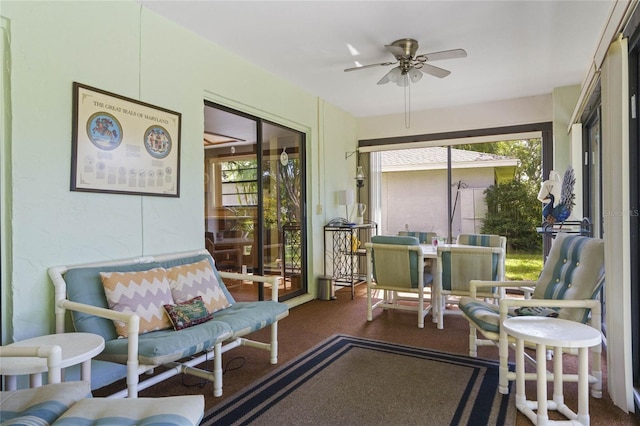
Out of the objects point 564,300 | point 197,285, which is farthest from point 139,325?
point 564,300

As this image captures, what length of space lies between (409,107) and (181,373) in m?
4.70

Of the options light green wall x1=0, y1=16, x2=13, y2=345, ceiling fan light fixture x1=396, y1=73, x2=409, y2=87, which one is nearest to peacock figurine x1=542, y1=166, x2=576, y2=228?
ceiling fan light fixture x1=396, y1=73, x2=409, y2=87

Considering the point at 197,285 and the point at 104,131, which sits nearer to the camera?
the point at 104,131

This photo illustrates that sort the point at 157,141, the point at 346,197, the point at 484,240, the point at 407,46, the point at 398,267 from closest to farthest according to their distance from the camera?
1. the point at 157,141
2. the point at 407,46
3. the point at 398,267
4. the point at 484,240
5. the point at 346,197

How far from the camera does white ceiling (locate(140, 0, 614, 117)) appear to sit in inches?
114

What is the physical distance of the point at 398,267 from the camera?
3865 millimetres

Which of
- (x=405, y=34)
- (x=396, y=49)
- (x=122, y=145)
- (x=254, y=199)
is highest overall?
(x=405, y=34)

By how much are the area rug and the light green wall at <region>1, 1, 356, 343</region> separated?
4.24 ft

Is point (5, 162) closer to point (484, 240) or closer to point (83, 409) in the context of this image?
point (83, 409)

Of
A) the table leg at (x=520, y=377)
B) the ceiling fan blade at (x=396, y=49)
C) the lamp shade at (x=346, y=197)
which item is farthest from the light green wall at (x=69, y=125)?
the table leg at (x=520, y=377)

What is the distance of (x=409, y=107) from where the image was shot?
577 centimetres

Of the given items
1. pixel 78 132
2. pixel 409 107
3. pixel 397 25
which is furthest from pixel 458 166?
pixel 78 132

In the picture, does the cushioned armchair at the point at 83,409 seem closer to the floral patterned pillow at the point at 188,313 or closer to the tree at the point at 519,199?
the floral patterned pillow at the point at 188,313

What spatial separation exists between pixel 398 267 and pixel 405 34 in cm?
216
